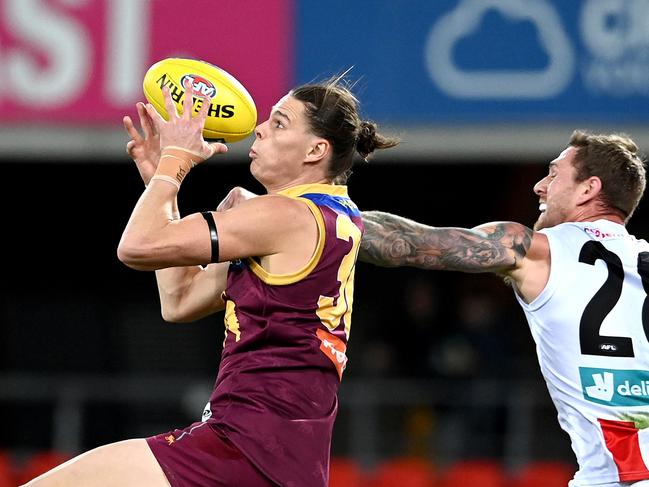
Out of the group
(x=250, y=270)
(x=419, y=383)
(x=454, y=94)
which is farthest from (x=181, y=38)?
(x=250, y=270)

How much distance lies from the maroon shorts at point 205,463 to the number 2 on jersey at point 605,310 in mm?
1318

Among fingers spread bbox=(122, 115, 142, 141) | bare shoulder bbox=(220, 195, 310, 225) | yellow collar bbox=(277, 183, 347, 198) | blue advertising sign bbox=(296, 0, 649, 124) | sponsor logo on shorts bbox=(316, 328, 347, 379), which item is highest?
blue advertising sign bbox=(296, 0, 649, 124)

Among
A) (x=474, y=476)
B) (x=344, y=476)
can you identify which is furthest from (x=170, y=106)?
(x=474, y=476)

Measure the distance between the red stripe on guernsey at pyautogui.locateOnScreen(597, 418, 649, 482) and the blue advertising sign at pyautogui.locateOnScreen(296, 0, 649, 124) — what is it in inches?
171

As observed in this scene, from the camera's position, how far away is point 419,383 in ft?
31.9

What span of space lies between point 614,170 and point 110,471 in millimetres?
2192

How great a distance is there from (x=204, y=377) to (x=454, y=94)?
4532mm

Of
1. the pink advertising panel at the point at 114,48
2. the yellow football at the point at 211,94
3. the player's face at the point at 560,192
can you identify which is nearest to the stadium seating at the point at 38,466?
the pink advertising panel at the point at 114,48

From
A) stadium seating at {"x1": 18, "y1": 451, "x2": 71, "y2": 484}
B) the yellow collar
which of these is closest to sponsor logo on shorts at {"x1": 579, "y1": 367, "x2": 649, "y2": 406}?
the yellow collar

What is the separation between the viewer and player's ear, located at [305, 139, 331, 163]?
4199 millimetres

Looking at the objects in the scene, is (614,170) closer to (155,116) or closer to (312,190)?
(312,190)

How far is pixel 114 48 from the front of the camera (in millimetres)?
8836

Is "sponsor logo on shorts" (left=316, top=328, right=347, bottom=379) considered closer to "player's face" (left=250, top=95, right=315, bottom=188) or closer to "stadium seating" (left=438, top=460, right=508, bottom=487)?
"player's face" (left=250, top=95, right=315, bottom=188)

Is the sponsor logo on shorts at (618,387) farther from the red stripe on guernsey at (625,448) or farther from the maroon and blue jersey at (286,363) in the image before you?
the maroon and blue jersey at (286,363)
